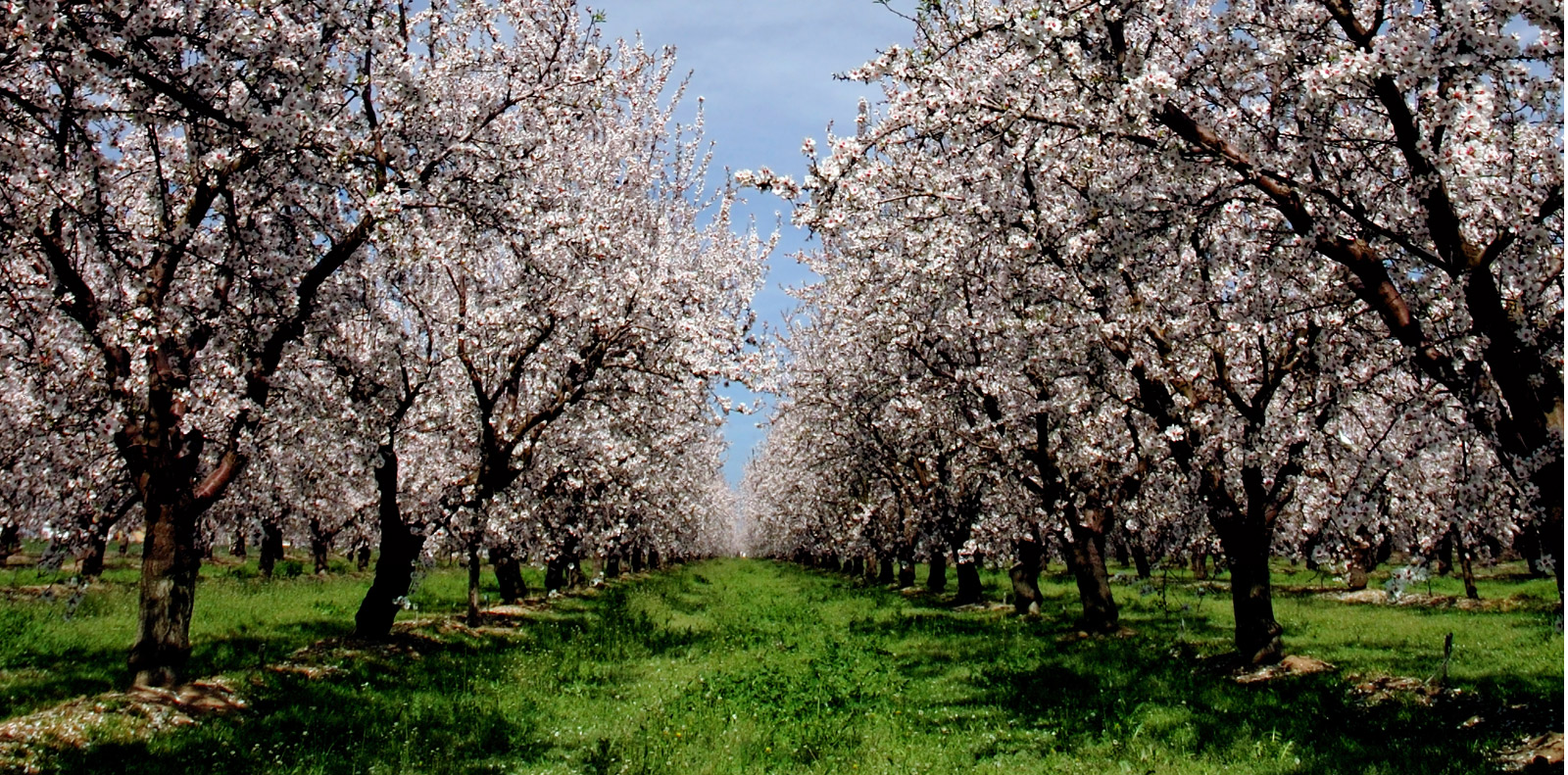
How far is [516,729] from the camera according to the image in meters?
12.6

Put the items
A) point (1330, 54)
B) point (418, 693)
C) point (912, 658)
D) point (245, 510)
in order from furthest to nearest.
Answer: point (245, 510) < point (912, 658) < point (418, 693) < point (1330, 54)

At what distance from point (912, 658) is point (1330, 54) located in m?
14.7

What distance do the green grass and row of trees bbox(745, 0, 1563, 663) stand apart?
2.58m

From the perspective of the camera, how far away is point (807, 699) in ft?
48.4

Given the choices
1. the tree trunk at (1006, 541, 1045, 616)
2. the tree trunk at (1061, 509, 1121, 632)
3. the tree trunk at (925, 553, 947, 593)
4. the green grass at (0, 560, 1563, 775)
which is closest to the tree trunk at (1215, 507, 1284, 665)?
the green grass at (0, 560, 1563, 775)

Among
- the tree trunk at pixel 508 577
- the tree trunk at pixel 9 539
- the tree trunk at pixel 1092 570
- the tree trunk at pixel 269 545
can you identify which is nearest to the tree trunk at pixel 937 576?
the tree trunk at pixel 508 577

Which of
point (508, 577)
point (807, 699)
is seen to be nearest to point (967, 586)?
point (508, 577)

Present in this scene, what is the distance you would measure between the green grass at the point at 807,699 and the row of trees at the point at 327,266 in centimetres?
281

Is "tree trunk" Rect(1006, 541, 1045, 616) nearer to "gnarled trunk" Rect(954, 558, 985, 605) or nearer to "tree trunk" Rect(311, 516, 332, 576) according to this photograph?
"gnarled trunk" Rect(954, 558, 985, 605)

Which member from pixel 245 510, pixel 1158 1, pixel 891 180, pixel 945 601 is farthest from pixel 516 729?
pixel 945 601

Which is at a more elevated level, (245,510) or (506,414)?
(506,414)

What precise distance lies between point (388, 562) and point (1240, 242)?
56.5 feet

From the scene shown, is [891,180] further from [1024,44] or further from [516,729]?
[516,729]

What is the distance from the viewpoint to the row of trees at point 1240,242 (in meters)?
7.95
